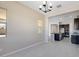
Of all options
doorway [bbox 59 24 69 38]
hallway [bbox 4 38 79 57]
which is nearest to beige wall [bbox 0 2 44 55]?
hallway [bbox 4 38 79 57]

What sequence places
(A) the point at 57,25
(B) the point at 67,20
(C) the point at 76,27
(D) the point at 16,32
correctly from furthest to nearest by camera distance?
(A) the point at 57,25, (B) the point at 67,20, (C) the point at 76,27, (D) the point at 16,32

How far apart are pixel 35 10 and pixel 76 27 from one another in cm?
569

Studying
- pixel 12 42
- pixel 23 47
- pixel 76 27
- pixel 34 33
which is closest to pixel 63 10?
pixel 34 33

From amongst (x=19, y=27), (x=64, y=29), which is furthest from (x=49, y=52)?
(x=64, y=29)

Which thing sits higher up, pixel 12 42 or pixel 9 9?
pixel 9 9

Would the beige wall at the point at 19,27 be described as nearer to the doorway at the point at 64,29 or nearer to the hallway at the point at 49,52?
the hallway at the point at 49,52

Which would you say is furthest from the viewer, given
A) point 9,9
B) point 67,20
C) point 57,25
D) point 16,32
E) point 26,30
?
point 57,25

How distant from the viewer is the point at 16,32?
20.3 ft

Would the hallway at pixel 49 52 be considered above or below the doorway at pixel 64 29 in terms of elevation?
below

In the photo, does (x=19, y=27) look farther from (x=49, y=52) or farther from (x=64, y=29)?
(x=64, y=29)

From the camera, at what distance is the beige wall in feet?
18.1

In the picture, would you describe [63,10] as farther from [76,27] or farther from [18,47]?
[76,27]

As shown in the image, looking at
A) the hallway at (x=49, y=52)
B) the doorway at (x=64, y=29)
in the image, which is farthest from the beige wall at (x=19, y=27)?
the doorway at (x=64, y=29)

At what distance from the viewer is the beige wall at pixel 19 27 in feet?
18.1
